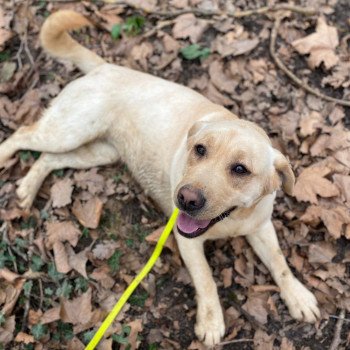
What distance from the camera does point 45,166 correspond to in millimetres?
4809

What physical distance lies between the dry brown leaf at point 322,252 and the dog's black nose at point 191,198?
1728 mm

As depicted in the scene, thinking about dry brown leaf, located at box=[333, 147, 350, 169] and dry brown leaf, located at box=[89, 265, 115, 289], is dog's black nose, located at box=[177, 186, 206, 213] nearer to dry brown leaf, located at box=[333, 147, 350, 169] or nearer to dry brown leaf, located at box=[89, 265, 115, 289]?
dry brown leaf, located at box=[89, 265, 115, 289]

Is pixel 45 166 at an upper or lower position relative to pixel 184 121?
lower

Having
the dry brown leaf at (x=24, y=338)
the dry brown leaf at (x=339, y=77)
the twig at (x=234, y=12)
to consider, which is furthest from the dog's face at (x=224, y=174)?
the twig at (x=234, y=12)

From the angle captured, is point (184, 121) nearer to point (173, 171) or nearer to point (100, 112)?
point (173, 171)

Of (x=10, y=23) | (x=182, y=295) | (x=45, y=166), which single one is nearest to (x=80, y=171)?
(x=45, y=166)

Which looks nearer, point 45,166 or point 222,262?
point 222,262

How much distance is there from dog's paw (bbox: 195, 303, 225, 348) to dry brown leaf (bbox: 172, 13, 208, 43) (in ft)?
10.3

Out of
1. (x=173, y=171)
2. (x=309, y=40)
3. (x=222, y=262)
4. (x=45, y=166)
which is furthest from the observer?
(x=309, y=40)

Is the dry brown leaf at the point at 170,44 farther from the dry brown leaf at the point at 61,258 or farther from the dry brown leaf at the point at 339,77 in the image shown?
the dry brown leaf at the point at 61,258

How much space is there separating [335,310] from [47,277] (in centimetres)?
260

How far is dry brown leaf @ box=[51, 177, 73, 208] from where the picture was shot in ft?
15.1

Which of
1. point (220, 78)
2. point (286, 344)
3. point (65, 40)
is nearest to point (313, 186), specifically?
point (286, 344)

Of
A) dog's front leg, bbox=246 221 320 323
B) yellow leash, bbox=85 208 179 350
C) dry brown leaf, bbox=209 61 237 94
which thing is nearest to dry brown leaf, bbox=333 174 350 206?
dog's front leg, bbox=246 221 320 323
